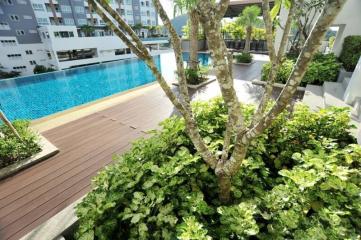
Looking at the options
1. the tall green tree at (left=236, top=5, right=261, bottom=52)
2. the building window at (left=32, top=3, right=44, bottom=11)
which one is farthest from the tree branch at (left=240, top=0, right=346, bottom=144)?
the building window at (left=32, top=3, right=44, bottom=11)

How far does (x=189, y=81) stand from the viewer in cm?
796

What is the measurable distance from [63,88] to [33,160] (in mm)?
9388

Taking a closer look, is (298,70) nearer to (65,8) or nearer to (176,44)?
(176,44)

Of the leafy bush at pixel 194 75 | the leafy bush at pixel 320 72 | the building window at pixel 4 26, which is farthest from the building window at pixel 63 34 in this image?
the leafy bush at pixel 320 72

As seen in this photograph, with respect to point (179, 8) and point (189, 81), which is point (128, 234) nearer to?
point (189, 81)

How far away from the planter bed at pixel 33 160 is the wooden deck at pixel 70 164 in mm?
99

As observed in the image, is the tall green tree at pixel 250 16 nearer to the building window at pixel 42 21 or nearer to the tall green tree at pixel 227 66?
the tall green tree at pixel 227 66

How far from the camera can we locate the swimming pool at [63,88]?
29.0 feet

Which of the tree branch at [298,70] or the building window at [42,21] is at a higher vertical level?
the building window at [42,21]

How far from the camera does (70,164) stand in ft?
12.0

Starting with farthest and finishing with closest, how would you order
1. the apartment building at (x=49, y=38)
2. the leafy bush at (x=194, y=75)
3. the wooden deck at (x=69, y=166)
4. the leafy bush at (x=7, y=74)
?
the apartment building at (x=49, y=38) → the leafy bush at (x=7, y=74) → the leafy bush at (x=194, y=75) → the wooden deck at (x=69, y=166)

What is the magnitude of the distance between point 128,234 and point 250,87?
22.6 ft

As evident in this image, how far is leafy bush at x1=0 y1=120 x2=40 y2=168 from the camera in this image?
3.58 metres

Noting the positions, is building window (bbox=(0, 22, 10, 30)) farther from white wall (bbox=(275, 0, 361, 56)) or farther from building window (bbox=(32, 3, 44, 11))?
white wall (bbox=(275, 0, 361, 56))
